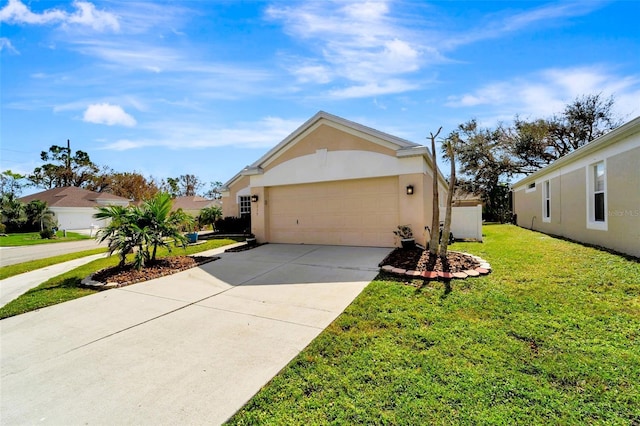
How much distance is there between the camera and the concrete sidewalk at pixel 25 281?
19.5 feet

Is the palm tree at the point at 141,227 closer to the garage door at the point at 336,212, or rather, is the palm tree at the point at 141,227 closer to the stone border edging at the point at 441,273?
the garage door at the point at 336,212

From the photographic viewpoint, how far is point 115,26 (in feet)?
23.9

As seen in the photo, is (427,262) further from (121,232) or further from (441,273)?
(121,232)

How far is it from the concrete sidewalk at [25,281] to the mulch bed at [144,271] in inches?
50.8

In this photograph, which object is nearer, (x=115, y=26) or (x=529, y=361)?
(x=529, y=361)

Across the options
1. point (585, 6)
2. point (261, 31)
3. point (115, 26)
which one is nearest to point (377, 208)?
point (261, 31)

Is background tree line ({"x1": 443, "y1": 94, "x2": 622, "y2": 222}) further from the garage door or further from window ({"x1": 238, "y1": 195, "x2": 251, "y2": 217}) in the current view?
the garage door

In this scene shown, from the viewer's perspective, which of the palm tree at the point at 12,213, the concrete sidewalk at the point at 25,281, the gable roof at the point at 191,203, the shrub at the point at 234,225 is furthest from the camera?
the gable roof at the point at 191,203

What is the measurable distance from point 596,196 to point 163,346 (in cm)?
1228

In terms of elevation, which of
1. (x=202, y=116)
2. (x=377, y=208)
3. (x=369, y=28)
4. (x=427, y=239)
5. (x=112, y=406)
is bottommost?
(x=112, y=406)

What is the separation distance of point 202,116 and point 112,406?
1169cm

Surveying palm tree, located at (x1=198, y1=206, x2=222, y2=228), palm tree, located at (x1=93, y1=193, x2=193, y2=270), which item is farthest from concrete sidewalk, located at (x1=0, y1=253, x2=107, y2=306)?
palm tree, located at (x1=198, y1=206, x2=222, y2=228)

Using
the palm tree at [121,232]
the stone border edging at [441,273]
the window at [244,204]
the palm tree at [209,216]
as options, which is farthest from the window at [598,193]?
the palm tree at [209,216]

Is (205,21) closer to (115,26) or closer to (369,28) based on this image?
(115,26)
